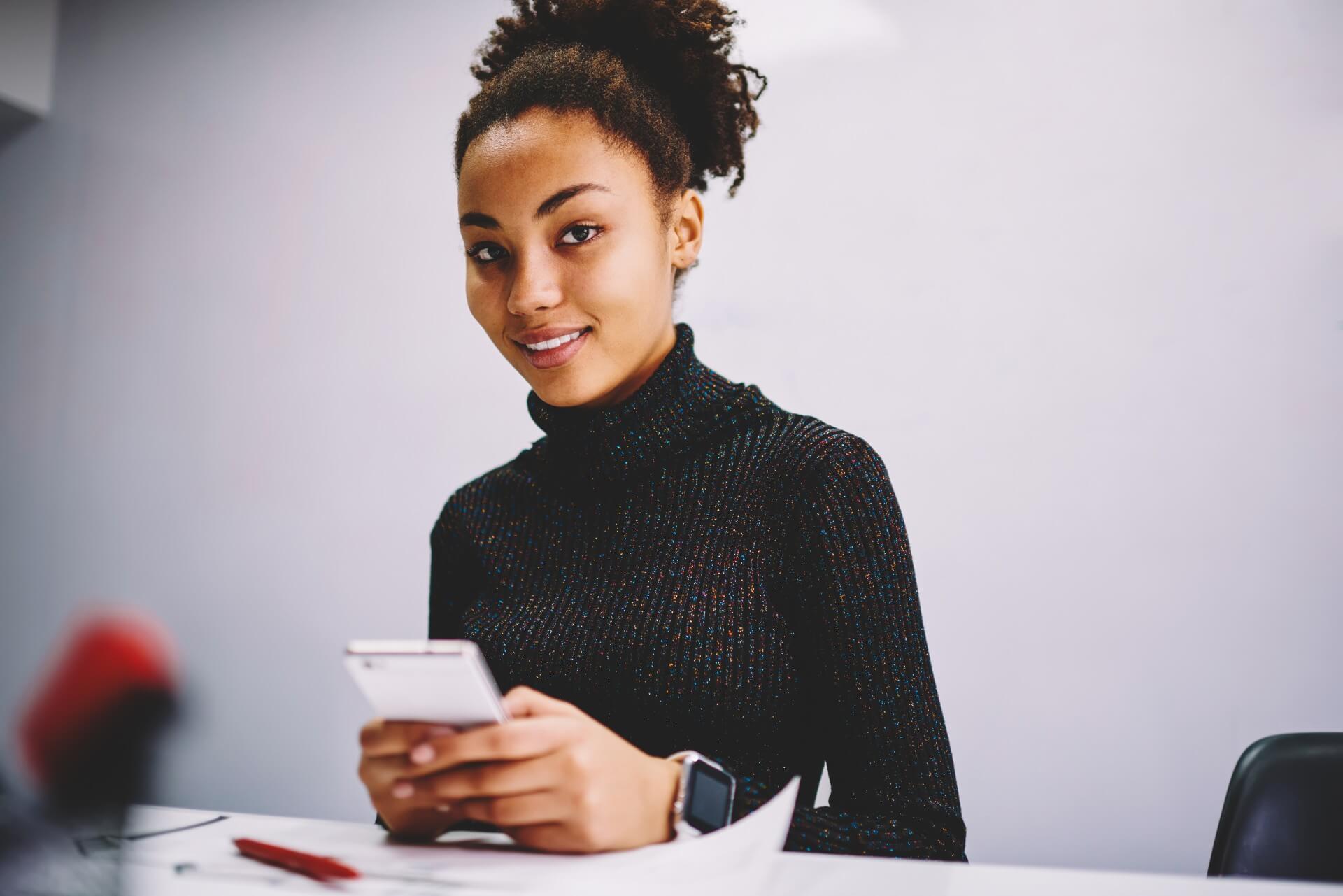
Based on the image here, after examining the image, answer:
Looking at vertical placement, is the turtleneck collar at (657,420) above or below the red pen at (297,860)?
above

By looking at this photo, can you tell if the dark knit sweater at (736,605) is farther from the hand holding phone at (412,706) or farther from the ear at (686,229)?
the hand holding phone at (412,706)

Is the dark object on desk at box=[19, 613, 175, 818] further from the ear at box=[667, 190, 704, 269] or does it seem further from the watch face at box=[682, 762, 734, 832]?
the ear at box=[667, 190, 704, 269]

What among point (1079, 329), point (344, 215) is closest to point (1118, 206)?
point (1079, 329)

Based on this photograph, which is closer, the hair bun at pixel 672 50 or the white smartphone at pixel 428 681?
the white smartphone at pixel 428 681

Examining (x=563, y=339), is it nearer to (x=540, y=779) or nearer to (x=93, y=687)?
(x=540, y=779)

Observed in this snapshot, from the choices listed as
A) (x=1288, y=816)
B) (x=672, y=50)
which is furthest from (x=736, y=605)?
(x=672, y=50)

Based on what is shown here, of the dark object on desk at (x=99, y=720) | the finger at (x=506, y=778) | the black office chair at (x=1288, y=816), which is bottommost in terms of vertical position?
the black office chair at (x=1288, y=816)

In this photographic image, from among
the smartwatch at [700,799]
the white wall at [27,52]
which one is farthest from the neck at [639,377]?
the white wall at [27,52]

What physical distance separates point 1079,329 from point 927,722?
94cm

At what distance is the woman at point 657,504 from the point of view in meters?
0.74

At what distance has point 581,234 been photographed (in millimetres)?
851

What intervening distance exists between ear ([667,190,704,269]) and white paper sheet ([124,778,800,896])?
569 millimetres

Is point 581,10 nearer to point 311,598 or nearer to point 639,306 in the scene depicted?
point 639,306

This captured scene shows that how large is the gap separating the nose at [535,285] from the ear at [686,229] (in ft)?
0.49
